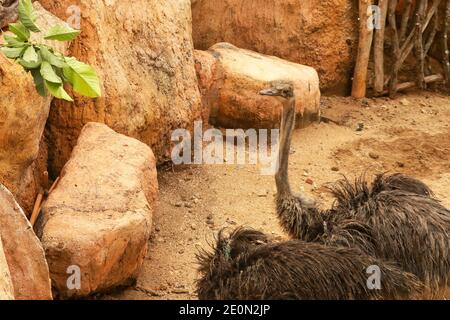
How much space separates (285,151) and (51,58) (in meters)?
2.02

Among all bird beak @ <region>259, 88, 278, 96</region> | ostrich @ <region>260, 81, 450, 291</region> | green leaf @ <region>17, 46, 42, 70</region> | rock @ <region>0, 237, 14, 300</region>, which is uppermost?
green leaf @ <region>17, 46, 42, 70</region>

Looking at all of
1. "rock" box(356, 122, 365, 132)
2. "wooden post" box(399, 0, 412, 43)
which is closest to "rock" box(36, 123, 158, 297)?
"rock" box(356, 122, 365, 132)

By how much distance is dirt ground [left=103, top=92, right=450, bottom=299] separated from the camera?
6480 millimetres

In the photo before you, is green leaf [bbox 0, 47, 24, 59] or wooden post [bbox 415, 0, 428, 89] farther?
wooden post [bbox 415, 0, 428, 89]

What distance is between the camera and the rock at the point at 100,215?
5.58 metres

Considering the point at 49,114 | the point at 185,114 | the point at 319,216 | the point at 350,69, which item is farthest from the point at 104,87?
the point at 350,69

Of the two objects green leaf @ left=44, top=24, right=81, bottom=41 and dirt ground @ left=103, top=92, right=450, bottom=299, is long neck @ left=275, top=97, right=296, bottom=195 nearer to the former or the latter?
dirt ground @ left=103, top=92, right=450, bottom=299

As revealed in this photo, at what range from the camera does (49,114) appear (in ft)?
22.7

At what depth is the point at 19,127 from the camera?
6.12 m

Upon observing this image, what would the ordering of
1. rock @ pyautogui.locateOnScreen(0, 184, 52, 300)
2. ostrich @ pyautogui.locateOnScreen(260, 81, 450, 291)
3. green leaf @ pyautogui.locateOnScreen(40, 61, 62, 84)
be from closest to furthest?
green leaf @ pyautogui.locateOnScreen(40, 61, 62, 84) < rock @ pyautogui.locateOnScreen(0, 184, 52, 300) < ostrich @ pyautogui.locateOnScreen(260, 81, 450, 291)

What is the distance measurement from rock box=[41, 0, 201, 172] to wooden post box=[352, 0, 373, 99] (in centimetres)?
217

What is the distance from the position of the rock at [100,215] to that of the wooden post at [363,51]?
361 cm

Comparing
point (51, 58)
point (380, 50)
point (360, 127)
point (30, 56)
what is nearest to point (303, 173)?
point (360, 127)

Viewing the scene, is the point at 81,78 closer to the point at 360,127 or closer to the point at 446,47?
the point at 360,127
